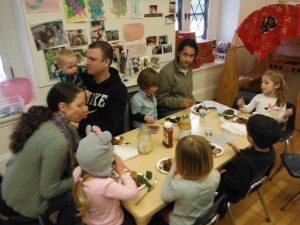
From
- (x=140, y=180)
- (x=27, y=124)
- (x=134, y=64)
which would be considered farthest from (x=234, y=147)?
(x=134, y=64)

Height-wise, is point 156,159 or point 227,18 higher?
point 227,18

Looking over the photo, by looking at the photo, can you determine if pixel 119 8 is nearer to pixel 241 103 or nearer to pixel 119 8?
pixel 119 8

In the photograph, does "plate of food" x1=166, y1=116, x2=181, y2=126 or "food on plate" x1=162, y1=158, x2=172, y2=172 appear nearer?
"food on plate" x1=162, y1=158, x2=172, y2=172

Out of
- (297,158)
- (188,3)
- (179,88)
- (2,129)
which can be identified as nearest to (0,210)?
(2,129)

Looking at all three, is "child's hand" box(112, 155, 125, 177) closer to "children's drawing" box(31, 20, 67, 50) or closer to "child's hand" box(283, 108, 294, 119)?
"children's drawing" box(31, 20, 67, 50)

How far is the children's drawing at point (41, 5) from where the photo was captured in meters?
1.84

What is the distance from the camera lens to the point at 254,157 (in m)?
1.45

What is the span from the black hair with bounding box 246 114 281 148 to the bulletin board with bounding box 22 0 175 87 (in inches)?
57.6

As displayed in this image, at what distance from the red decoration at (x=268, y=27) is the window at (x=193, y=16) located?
0.69 meters

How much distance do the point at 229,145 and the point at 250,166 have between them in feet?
0.66

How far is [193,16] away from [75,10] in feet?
6.03

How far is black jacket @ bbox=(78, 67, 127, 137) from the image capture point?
1.88 meters

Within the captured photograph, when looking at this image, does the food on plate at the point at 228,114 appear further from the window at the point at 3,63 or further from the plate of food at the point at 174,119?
the window at the point at 3,63

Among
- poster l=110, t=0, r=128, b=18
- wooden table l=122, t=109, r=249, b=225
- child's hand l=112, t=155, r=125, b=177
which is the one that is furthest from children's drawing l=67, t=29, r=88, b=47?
child's hand l=112, t=155, r=125, b=177
